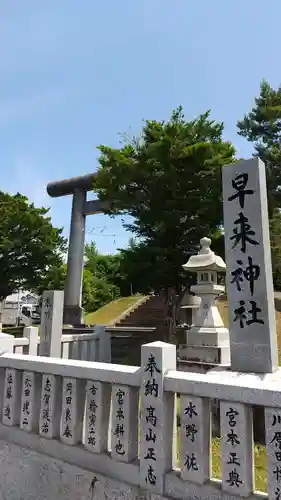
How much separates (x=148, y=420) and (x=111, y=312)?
64.5 ft

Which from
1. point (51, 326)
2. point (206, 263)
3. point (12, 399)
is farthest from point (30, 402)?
point (206, 263)

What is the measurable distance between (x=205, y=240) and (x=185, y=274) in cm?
268

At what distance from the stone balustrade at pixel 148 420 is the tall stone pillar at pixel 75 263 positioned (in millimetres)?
15525

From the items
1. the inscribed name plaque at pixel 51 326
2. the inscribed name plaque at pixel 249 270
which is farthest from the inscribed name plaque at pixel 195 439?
the inscribed name plaque at pixel 51 326

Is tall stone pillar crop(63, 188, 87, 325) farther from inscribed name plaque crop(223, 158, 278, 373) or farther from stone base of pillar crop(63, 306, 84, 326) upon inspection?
inscribed name plaque crop(223, 158, 278, 373)

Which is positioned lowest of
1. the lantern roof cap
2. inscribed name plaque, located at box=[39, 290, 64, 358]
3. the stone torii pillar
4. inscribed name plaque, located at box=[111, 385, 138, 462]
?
inscribed name plaque, located at box=[111, 385, 138, 462]

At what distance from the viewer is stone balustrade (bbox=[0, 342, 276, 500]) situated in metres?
2.29

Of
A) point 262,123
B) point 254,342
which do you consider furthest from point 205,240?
point 262,123

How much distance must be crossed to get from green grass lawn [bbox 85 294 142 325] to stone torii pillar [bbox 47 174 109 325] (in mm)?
2001

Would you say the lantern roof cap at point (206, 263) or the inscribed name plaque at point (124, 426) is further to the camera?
the lantern roof cap at point (206, 263)

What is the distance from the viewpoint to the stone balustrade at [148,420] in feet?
7.50

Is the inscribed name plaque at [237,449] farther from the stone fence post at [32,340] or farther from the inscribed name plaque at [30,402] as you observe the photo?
the stone fence post at [32,340]

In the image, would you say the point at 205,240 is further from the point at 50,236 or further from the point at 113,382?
the point at 50,236

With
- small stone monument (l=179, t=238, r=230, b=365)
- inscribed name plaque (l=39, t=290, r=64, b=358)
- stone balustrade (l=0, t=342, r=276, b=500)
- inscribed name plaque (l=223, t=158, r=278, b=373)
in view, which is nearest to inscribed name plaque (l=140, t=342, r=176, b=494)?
stone balustrade (l=0, t=342, r=276, b=500)
